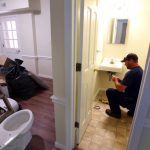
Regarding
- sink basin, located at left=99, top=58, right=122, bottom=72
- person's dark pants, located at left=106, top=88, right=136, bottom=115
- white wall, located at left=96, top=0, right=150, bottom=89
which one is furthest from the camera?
sink basin, located at left=99, top=58, right=122, bottom=72

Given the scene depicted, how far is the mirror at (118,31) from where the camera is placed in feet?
8.73

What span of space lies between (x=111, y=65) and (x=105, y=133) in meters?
1.34

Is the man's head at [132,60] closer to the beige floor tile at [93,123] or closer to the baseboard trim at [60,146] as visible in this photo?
the beige floor tile at [93,123]

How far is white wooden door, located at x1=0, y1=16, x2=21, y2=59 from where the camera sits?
4.37 metres

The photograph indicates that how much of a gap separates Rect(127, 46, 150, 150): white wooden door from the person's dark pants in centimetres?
102

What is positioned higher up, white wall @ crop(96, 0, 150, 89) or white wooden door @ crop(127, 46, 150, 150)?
white wall @ crop(96, 0, 150, 89)

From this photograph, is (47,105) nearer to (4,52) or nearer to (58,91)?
(58,91)

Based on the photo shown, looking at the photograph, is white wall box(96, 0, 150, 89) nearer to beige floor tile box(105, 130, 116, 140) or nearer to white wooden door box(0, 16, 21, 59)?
beige floor tile box(105, 130, 116, 140)

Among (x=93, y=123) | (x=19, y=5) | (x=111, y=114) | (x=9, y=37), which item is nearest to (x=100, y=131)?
(x=93, y=123)

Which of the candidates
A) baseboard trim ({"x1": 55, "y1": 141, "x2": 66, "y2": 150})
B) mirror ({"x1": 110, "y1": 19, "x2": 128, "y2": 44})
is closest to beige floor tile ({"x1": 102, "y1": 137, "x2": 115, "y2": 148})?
baseboard trim ({"x1": 55, "y1": 141, "x2": 66, "y2": 150})

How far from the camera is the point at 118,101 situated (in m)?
2.23

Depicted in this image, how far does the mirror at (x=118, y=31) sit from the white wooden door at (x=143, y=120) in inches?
77.6

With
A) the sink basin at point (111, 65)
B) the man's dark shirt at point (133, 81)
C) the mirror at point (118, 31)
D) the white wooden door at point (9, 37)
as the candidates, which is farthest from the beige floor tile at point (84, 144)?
the white wooden door at point (9, 37)

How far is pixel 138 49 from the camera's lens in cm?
267
